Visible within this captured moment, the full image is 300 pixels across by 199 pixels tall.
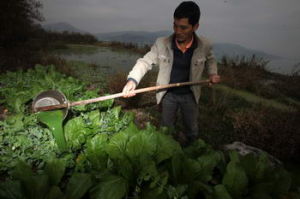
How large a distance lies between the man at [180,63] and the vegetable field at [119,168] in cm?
43

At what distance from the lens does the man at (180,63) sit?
2053mm

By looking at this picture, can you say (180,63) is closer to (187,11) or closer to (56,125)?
(187,11)

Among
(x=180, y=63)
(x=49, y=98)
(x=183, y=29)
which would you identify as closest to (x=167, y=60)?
(x=180, y=63)

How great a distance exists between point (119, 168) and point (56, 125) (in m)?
0.80

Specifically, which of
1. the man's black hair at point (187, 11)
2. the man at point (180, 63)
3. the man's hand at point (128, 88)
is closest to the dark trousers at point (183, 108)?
the man at point (180, 63)

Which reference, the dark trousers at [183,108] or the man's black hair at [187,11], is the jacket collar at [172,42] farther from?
the dark trousers at [183,108]

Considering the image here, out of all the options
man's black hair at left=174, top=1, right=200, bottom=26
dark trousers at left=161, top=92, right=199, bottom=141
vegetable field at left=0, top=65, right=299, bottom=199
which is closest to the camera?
vegetable field at left=0, top=65, right=299, bottom=199

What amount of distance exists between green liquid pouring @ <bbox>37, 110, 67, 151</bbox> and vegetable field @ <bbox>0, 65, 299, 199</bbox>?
1 centimetres

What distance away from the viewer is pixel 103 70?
6.13 meters

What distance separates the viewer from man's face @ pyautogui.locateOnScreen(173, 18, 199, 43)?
197 cm

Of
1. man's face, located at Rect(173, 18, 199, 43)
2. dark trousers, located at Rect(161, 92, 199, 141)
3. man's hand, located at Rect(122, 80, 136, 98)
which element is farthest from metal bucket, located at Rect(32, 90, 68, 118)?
man's face, located at Rect(173, 18, 199, 43)

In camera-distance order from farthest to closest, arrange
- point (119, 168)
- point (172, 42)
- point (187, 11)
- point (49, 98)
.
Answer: point (49, 98) < point (172, 42) < point (187, 11) < point (119, 168)

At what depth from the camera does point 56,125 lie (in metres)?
1.95

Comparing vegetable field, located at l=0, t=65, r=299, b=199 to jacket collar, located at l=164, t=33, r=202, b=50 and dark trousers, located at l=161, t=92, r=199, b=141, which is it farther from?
jacket collar, located at l=164, t=33, r=202, b=50
